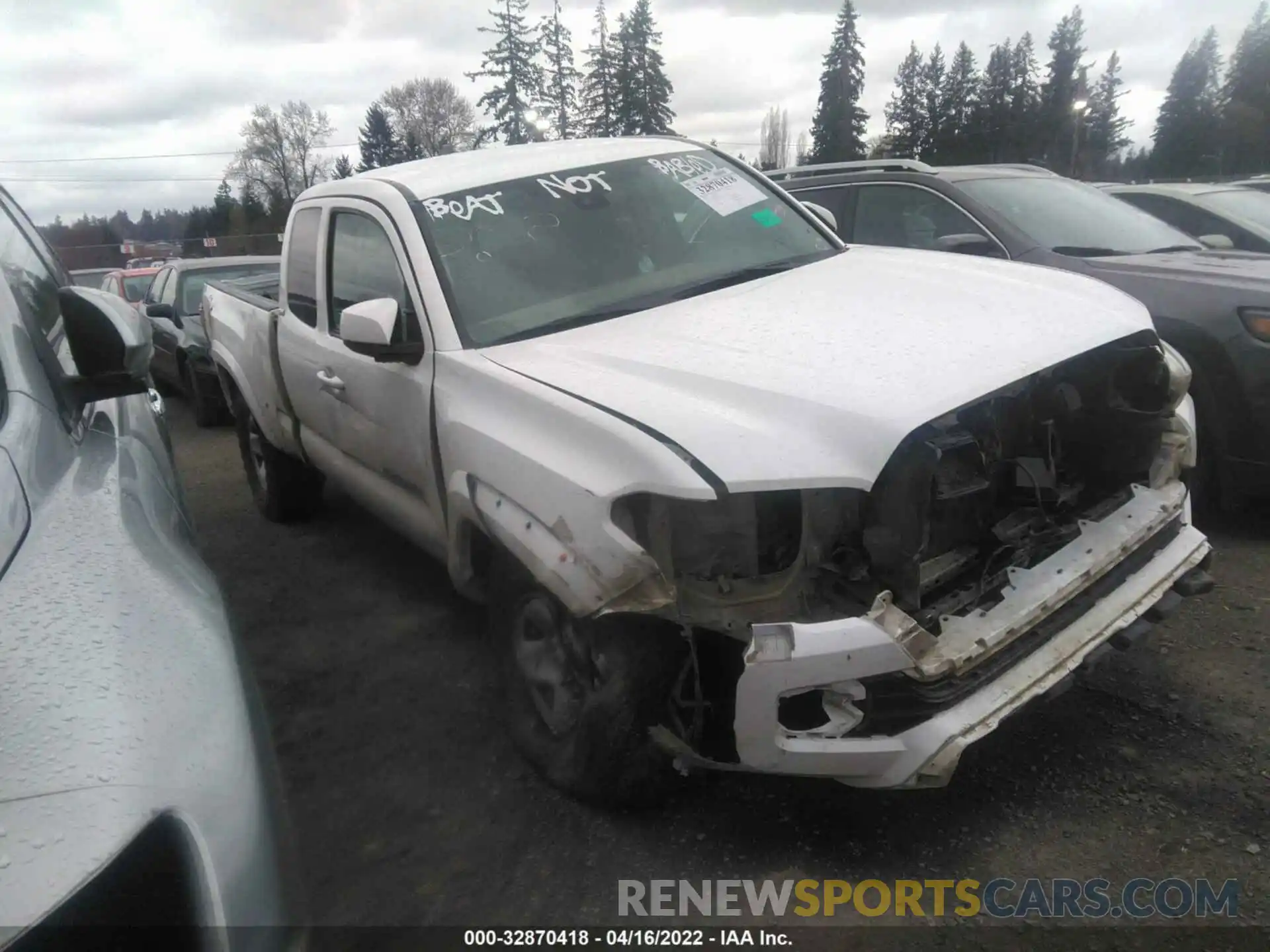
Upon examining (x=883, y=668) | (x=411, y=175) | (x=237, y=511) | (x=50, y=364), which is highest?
(x=411, y=175)

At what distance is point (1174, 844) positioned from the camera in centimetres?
246

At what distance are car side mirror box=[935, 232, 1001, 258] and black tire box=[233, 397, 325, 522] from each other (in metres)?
3.84

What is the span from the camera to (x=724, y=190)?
13.1ft

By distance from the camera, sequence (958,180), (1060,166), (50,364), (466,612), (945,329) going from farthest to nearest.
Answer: (1060,166)
(958,180)
(466,612)
(945,329)
(50,364)

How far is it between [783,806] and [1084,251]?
3.82 m

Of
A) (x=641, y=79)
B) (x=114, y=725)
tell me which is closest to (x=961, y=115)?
(x=641, y=79)

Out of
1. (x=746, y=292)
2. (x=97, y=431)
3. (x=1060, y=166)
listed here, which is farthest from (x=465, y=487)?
(x=1060, y=166)

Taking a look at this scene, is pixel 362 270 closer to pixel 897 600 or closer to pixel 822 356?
pixel 822 356

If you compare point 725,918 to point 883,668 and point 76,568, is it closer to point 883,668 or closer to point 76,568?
point 883,668

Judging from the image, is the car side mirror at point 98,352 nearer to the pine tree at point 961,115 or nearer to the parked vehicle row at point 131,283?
the parked vehicle row at point 131,283

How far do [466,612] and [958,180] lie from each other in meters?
3.87

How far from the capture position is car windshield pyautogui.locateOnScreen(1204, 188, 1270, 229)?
703 cm

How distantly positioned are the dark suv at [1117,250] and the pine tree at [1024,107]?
49571 mm

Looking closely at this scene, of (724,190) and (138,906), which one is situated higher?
(724,190)
